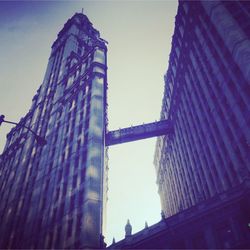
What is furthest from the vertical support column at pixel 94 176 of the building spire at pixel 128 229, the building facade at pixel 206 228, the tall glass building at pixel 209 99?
the tall glass building at pixel 209 99

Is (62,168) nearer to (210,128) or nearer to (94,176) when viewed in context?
(94,176)

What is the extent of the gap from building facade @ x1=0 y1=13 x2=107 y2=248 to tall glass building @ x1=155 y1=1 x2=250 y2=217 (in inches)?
625

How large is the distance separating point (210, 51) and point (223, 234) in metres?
23.7

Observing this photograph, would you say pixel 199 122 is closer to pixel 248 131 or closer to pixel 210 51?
pixel 210 51

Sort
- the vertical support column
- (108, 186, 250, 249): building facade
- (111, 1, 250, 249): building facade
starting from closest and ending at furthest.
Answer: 1. (108, 186, 250, 249): building facade
2. (111, 1, 250, 249): building facade
3. the vertical support column

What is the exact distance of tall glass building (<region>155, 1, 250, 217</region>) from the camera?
92.9 feet

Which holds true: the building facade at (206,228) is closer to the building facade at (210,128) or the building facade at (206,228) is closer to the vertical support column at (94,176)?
the building facade at (210,128)

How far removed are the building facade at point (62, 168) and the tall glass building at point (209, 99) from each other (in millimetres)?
15884

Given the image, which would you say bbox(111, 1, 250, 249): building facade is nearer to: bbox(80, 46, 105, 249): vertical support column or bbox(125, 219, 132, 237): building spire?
bbox(125, 219, 132, 237): building spire

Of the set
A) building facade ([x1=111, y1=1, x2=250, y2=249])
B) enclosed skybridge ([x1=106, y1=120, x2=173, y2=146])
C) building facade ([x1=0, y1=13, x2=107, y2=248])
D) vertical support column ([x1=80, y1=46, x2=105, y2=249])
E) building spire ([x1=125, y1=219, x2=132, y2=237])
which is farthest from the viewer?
enclosed skybridge ([x1=106, y1=120, x2=173, y2=146])

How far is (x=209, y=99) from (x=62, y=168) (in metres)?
26.7

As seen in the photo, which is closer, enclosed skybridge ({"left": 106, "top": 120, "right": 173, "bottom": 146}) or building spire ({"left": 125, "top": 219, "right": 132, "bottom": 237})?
building spire ({"left": 125, "top": 219, "right": 132, "bottom": 237})

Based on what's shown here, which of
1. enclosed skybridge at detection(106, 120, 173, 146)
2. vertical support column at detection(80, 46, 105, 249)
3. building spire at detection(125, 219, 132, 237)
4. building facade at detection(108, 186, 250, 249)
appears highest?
enclosed skybridge at detection(106, 120, 173, 146)

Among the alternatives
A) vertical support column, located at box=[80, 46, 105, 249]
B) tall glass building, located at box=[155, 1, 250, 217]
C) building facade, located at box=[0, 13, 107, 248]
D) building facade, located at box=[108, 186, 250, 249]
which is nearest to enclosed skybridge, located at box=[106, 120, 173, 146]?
building facade, located at box=[0, 13, 107, 248]
